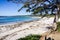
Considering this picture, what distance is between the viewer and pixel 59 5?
38.9 ft

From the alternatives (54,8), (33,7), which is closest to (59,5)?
(54,8)

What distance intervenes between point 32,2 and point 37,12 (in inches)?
24.4

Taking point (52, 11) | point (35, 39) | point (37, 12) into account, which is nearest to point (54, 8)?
point (52, 11)

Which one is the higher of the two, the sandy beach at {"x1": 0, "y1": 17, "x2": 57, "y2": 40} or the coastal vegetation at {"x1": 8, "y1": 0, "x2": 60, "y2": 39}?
the coastal vegetation at {"x1": 8, "y1": 0, "x2": 60, "y2": 39}

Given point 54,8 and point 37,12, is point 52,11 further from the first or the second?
point 37,12

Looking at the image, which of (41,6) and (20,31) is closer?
(41,6)

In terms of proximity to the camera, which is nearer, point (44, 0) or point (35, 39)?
point (44, 0)

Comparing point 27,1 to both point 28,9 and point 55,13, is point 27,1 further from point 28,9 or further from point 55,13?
point 55,13

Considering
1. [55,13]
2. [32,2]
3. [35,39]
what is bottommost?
[35,39]

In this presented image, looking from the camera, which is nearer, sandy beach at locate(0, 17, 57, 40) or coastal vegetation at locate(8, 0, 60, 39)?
coastal vegetation at locate(8, 0, 60, 39)

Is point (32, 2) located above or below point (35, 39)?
above

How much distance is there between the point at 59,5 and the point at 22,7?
6.61ft

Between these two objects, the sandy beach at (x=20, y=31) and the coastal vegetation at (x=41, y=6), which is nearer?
the coastal vegetation at (x=41, y=6)

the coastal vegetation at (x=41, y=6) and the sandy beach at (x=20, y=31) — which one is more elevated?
the coastal vegetation at (x=41, y=6)
